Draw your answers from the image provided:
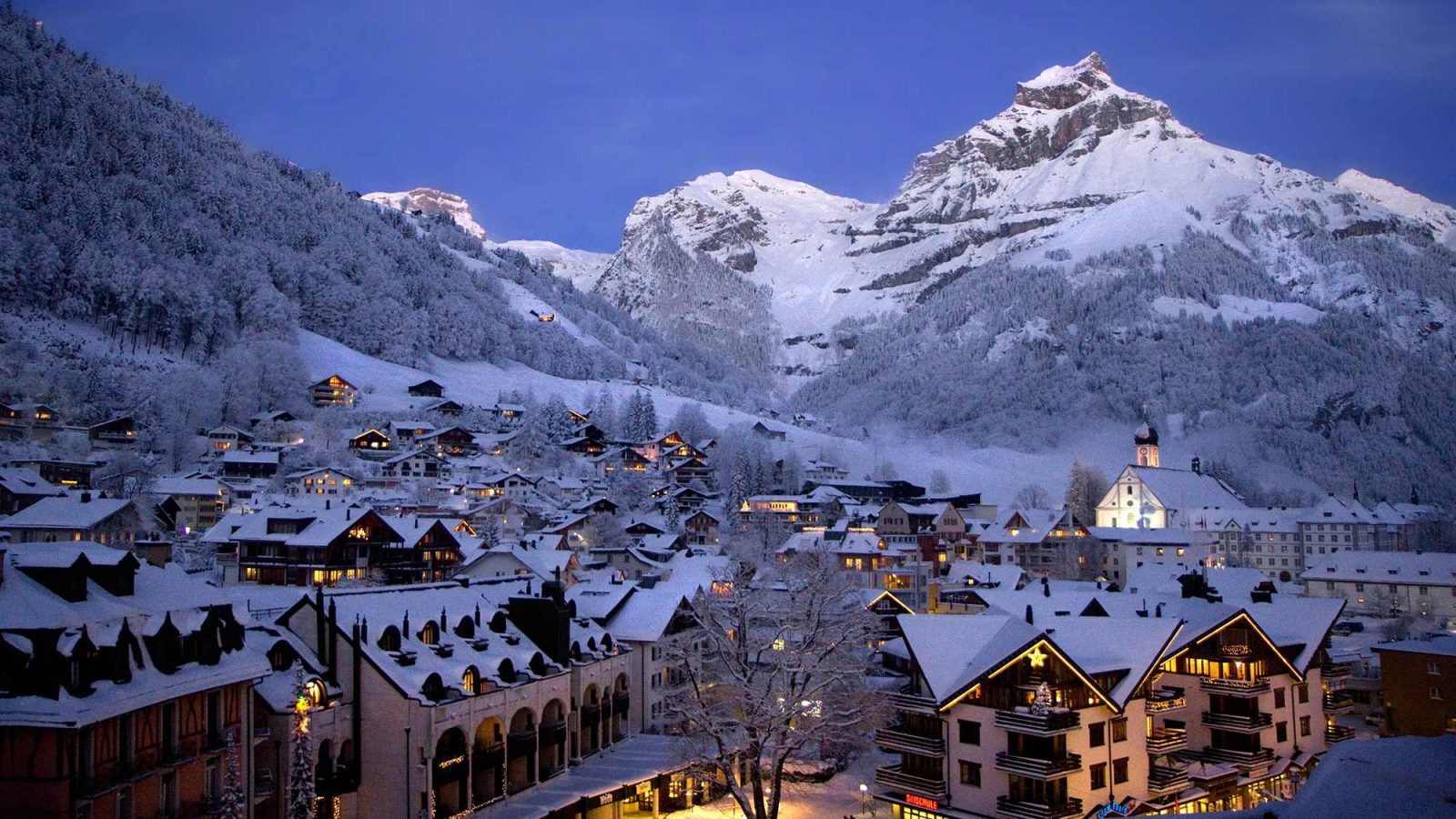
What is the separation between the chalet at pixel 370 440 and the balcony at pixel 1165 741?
105 metres

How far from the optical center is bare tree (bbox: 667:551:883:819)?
1341 inches

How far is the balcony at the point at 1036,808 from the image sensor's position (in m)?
32.7

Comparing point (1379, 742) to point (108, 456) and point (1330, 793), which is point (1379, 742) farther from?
point (108, 456)

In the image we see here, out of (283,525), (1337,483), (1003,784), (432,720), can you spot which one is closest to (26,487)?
(283,525)

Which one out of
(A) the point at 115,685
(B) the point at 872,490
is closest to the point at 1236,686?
(A) the point at 115,685

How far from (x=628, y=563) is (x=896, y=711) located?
151ft

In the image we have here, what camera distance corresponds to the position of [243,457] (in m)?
107

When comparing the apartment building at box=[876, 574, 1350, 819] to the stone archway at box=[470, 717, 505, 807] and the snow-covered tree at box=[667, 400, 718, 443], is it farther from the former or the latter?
the snow-covered tree at box=[667, 400, 718, 443]

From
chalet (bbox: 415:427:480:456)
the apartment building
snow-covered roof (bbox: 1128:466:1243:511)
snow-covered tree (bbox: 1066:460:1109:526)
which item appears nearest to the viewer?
the apartment building

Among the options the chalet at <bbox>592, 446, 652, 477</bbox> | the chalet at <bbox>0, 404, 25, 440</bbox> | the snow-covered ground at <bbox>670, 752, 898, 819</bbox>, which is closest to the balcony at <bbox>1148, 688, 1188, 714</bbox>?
the snow-covered ground at <bbox>670, 752, 898, 819</bbox>

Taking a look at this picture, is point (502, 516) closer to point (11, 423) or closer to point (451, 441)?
point (451, 441)

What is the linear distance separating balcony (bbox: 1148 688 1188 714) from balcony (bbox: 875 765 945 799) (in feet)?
30.4

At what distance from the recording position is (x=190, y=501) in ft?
296

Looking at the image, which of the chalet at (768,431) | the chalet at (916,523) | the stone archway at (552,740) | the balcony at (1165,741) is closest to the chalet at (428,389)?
the chalet at (768,431)
